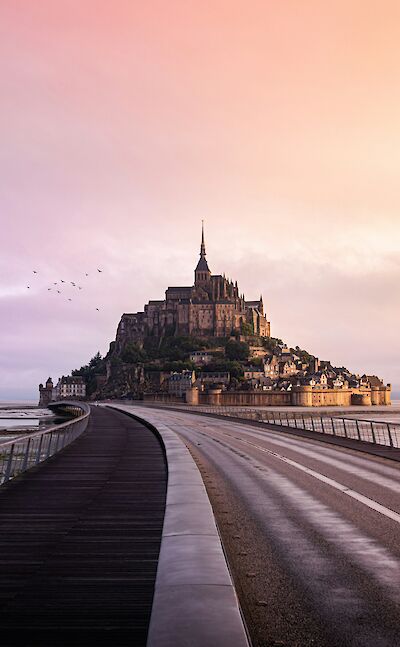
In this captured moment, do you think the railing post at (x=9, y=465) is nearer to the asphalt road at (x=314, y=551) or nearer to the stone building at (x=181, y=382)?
the asphalt road at (x=314, y=551)

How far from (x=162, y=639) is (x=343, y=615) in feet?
6.15

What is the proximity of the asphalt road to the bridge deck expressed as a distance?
3.28 ft

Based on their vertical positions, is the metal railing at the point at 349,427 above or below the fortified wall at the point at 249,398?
below

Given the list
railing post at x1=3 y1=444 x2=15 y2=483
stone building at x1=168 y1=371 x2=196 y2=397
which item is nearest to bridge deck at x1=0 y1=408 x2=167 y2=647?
railing post at x1=3 y1=444 x2=15 y2=483

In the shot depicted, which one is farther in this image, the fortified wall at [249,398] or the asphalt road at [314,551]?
the fortified wall at [249,398]

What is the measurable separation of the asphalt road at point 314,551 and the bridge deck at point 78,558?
1001 mm

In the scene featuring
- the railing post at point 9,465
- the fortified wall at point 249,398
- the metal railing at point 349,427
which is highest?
the fortified wall at point 249,398

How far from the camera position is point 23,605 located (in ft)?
17.4

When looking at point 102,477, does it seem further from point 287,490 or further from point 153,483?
point 287,490

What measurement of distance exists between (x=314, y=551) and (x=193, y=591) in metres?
3.00

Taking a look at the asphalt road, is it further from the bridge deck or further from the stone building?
the stone building

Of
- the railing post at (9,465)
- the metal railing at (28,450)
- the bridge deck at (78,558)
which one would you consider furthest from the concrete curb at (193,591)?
the metal railing at (28,450)

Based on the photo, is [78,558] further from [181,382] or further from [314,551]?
[181,382]

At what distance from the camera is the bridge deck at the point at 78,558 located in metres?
4.80
